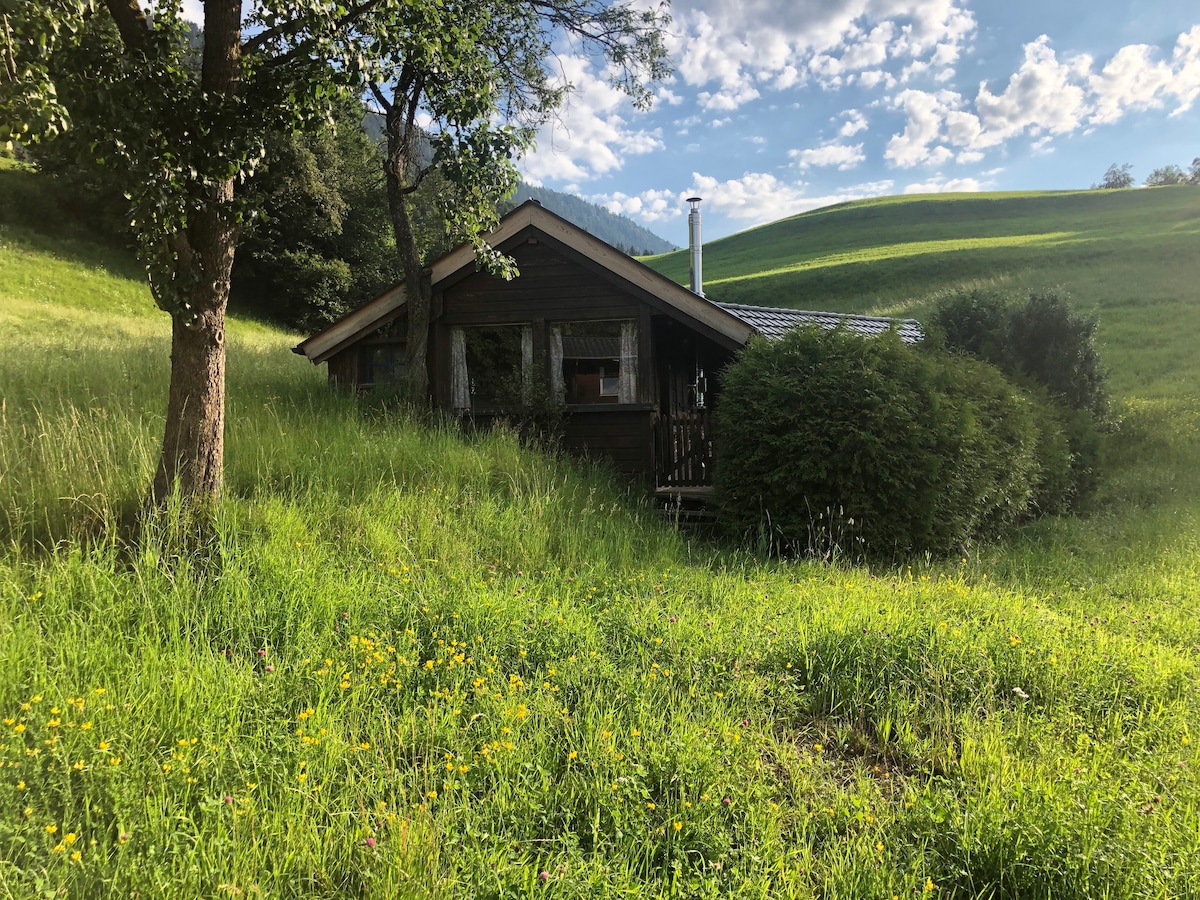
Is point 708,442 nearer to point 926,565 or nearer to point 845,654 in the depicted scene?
point 926,565

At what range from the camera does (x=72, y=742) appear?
93.6 inches

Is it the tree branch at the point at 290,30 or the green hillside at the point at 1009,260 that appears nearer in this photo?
the tree branch at the point at 290,30

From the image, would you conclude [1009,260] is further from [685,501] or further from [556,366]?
[556,366]

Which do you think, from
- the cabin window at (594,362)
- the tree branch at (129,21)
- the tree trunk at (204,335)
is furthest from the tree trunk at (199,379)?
the cabin window at (594,362)

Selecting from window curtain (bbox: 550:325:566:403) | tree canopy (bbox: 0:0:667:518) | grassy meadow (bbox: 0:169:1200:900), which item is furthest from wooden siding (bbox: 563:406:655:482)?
tree canopy (bbox: 0:0:667:518)

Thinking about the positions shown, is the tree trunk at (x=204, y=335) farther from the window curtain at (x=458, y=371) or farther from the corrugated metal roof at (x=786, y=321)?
the corrugated metal roof at (x=786, y=321)

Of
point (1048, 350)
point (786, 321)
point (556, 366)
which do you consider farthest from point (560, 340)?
point (1048, 350)

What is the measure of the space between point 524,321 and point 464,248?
61.4 inches

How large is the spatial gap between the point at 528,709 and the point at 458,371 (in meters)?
8.88

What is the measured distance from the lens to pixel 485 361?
36.8 ft

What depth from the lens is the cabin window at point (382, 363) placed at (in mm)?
11508

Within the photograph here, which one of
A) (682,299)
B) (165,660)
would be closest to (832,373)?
(682,299)

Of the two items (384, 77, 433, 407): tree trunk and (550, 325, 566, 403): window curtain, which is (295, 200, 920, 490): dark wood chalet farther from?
(384, 77, 433, 407): tree trunk

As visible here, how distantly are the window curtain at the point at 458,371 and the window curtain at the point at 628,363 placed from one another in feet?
9.29
